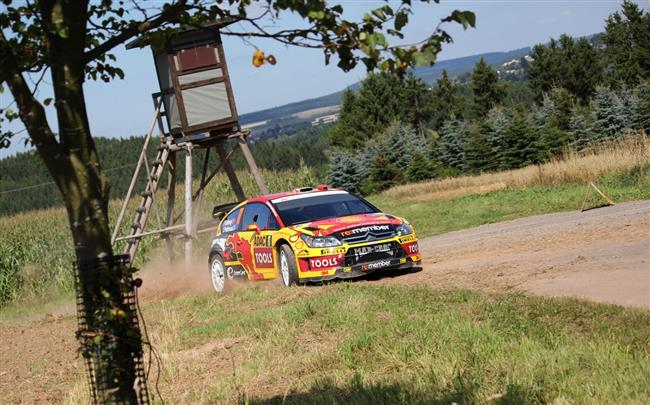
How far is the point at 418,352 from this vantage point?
8289 mm

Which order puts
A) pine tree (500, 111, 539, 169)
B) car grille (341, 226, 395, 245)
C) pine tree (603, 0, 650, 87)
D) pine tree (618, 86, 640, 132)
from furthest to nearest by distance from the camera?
pine tree (603, 0, 650, 87) → pine tree (500, 111, 539, 169) → pine tree (618, 86, 640, 132) → car grille (341, 226, 395, 245)

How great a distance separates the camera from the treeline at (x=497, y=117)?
47.7 metres

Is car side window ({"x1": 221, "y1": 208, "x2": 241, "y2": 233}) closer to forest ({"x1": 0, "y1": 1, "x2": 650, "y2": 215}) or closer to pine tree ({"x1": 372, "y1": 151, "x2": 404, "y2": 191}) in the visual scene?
forest ({"x1": 0, "y1": 1, "x2": 650, "y2": 215})

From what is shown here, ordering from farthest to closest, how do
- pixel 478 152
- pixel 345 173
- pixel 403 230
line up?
pixel 345 173, pixel 478 152, pixel 403 230

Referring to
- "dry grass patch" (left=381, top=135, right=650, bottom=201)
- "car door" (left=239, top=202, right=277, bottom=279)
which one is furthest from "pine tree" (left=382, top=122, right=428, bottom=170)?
"car door" (left=239, top=202, right=277, bottom=279)

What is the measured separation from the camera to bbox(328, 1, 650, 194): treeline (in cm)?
4769

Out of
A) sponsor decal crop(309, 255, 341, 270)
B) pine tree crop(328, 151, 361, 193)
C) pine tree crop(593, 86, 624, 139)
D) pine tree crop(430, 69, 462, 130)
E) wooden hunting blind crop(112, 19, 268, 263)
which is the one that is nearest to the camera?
sponsor decal crop(309, 255, 341, 270)

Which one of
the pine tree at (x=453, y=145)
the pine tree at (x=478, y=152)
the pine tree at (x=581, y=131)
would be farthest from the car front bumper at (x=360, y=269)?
the pine tree at (x=453, y=145)

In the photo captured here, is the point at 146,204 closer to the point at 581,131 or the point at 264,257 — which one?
the point at 264,257

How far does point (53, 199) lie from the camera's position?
69938 mm

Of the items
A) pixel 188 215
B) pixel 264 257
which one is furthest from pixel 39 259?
pixel 264 257

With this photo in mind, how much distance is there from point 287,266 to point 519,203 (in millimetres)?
13060

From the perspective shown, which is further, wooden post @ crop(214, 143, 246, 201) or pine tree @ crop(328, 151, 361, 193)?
pine tree @ crop(328, 151, 361, 193)

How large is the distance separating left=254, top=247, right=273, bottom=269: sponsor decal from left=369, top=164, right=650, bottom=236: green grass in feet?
29.3
